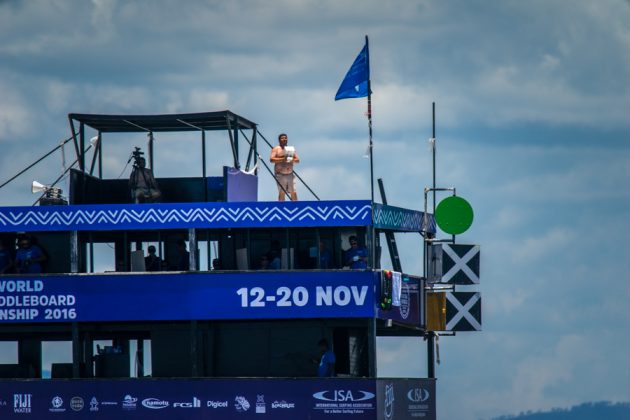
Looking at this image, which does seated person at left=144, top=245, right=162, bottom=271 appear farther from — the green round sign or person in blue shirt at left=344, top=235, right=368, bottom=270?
the green round sign

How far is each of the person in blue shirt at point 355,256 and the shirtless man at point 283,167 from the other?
3622 millimetres

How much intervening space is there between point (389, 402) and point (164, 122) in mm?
11453

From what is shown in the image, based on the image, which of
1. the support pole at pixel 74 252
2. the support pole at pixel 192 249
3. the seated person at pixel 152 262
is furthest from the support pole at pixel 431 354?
the support pole at pixel 74 252

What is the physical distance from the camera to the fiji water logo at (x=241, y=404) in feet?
196

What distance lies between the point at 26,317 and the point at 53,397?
8.40ft

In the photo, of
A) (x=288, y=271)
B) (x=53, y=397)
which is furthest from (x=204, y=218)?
(x=53, y=397)

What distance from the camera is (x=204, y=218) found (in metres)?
60.3

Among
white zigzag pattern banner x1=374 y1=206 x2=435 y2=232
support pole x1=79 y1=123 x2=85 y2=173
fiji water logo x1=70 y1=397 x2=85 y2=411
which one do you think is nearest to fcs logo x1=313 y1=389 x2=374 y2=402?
white zigzag pattern banner x1=374 y1=206 x2=435 y2=232

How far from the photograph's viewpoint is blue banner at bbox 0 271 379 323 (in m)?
59.6

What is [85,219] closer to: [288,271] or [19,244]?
[19,244]

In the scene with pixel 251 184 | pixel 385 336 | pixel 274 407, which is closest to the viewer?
pixel 274 407

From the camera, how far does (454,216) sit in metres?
63.0

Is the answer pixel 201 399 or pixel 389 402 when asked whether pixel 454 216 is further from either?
pixel 201 399

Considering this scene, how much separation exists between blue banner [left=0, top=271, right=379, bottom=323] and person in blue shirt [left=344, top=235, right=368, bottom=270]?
0.72 meters
